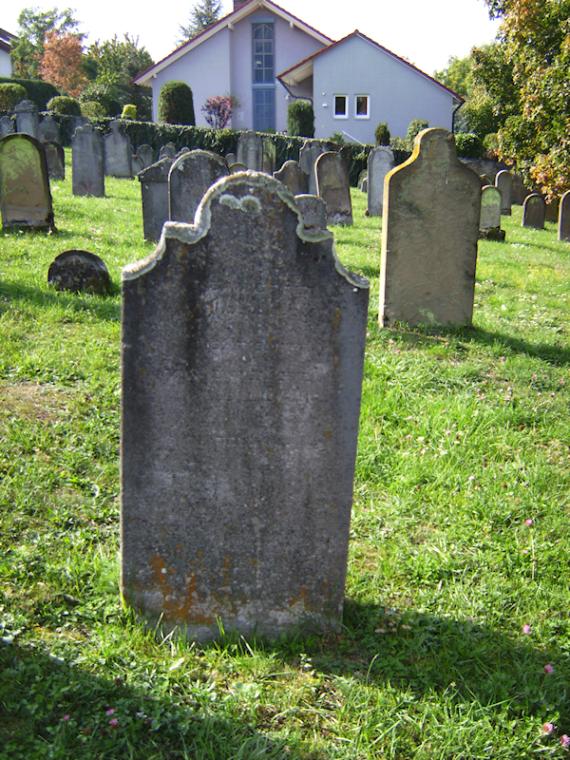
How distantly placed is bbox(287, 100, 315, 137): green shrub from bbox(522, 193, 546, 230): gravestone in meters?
20.2

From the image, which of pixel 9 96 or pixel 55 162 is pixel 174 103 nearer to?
pixel 9 96

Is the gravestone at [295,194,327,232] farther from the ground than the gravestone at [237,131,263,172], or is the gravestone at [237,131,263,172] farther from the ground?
the gravestone at [237,131,263,172]

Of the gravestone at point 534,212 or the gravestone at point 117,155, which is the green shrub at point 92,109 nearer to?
the gravestone at point 117,155

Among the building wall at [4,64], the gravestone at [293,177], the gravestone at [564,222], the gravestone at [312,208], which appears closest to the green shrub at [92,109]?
the building wall at [4,64]

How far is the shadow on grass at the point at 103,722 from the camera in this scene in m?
2.40

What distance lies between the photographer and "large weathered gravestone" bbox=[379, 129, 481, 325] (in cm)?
707

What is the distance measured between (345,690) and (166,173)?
9.28 metres

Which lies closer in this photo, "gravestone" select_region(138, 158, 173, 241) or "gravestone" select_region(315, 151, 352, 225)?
"gravestone" select_region(138, 158, 173, 241)

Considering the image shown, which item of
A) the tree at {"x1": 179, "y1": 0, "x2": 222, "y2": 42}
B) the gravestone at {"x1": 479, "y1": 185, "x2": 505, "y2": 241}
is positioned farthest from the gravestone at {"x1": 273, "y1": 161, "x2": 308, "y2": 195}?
the tree at {"x1": 179, "y1": 0, "x2": 222, "y2": 42}

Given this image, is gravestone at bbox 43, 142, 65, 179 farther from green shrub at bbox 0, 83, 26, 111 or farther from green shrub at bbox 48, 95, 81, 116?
green shrub at bbox 0, 83, 26, 111

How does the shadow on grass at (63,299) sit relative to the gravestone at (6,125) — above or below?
below

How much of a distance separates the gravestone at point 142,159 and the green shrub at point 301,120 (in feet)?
43.3

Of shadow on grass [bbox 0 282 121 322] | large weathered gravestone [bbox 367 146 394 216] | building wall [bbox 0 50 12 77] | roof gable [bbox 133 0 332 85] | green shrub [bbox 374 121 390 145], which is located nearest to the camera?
shadow on grass [bbox 0 282 121 322]

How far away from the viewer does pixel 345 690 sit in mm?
2732
